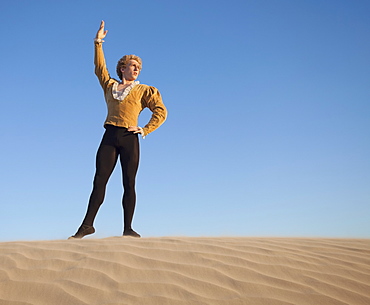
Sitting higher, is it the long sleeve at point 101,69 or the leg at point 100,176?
the long sleeve at point 101,69

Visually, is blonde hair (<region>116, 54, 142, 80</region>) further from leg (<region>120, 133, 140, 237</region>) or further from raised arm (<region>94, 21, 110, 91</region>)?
leg (<region>120, 133, 140, 237</region>)

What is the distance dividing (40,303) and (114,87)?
10.0ft

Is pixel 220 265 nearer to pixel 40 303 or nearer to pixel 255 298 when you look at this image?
pixel 255 298

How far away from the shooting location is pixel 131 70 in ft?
16.4

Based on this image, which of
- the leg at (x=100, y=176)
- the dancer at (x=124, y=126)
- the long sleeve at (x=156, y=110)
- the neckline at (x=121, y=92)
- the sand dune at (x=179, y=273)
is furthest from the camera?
the long sleeve at (x=156, y=110)

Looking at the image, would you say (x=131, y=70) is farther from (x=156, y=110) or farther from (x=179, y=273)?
(x=179, y=273)

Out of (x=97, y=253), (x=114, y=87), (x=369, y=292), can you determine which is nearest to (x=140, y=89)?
(x=114, y=87)

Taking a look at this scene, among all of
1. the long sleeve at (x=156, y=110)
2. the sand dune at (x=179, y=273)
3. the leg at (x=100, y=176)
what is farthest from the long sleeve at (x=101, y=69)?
the sand dune at (x=179, y=273)

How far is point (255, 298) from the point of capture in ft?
7.80

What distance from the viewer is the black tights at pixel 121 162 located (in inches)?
176

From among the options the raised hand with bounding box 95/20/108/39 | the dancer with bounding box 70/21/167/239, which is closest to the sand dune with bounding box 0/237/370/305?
the dancer with bounding box 70/21/167/239

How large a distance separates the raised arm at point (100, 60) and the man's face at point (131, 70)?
25 cm

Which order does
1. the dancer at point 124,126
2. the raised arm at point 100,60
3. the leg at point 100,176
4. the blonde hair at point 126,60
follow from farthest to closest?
the blonde hair at point 126,60, the raised arm at point 100,60, the dancer at point 124,126, the leg at point 100,176

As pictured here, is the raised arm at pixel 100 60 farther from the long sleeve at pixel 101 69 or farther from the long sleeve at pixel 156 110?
the long sleeve at pixel 156 110
